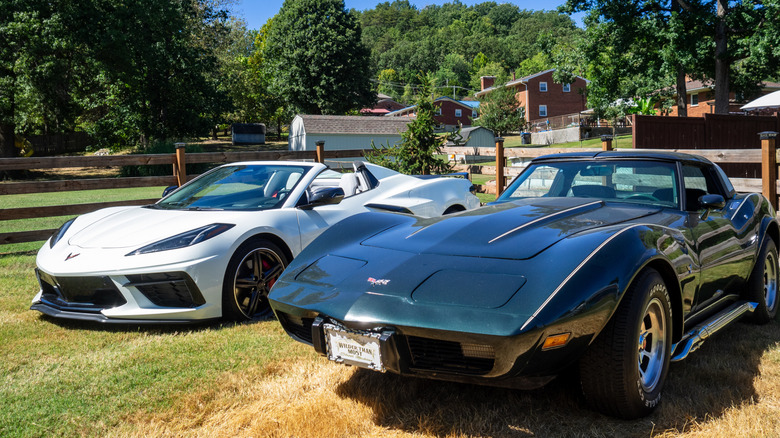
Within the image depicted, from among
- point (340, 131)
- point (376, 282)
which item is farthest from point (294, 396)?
point (340, 131)

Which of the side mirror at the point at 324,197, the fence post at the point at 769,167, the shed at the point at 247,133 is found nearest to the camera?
the side mirror at the point at 324,197

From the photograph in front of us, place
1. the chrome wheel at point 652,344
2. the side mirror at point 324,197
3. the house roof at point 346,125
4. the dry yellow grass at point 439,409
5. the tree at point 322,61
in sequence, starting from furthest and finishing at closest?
the tree at point 322,61, the house roof at point 346,125, the side mirror at point 324,197, the chrome wheel at point 652,344, the dry yellow grass at point 439,409

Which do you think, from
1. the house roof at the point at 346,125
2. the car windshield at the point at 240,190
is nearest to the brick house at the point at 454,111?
the house roof at the point at 346,125

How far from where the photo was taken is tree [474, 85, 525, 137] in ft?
183

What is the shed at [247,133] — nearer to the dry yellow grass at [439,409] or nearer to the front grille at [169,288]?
the front grille at [169,288]

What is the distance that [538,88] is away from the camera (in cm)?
6488

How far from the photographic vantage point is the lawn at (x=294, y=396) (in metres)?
2.78

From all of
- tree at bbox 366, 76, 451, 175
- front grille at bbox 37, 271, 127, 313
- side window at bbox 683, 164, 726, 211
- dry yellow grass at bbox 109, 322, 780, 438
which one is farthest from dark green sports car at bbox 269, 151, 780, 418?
tree at bbox 366, 76, 451, 175

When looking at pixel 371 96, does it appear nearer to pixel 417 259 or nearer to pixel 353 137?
pixel 353 137

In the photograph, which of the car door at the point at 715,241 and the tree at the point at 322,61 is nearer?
the car door at the point at 715,241

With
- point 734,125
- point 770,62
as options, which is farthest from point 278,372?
point 770,62

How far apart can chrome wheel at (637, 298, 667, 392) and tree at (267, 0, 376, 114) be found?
50.8m

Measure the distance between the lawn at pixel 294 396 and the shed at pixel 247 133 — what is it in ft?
162

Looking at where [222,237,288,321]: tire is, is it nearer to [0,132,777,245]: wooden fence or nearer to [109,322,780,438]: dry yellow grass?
[109,322,780,438]: dry yellow grass
